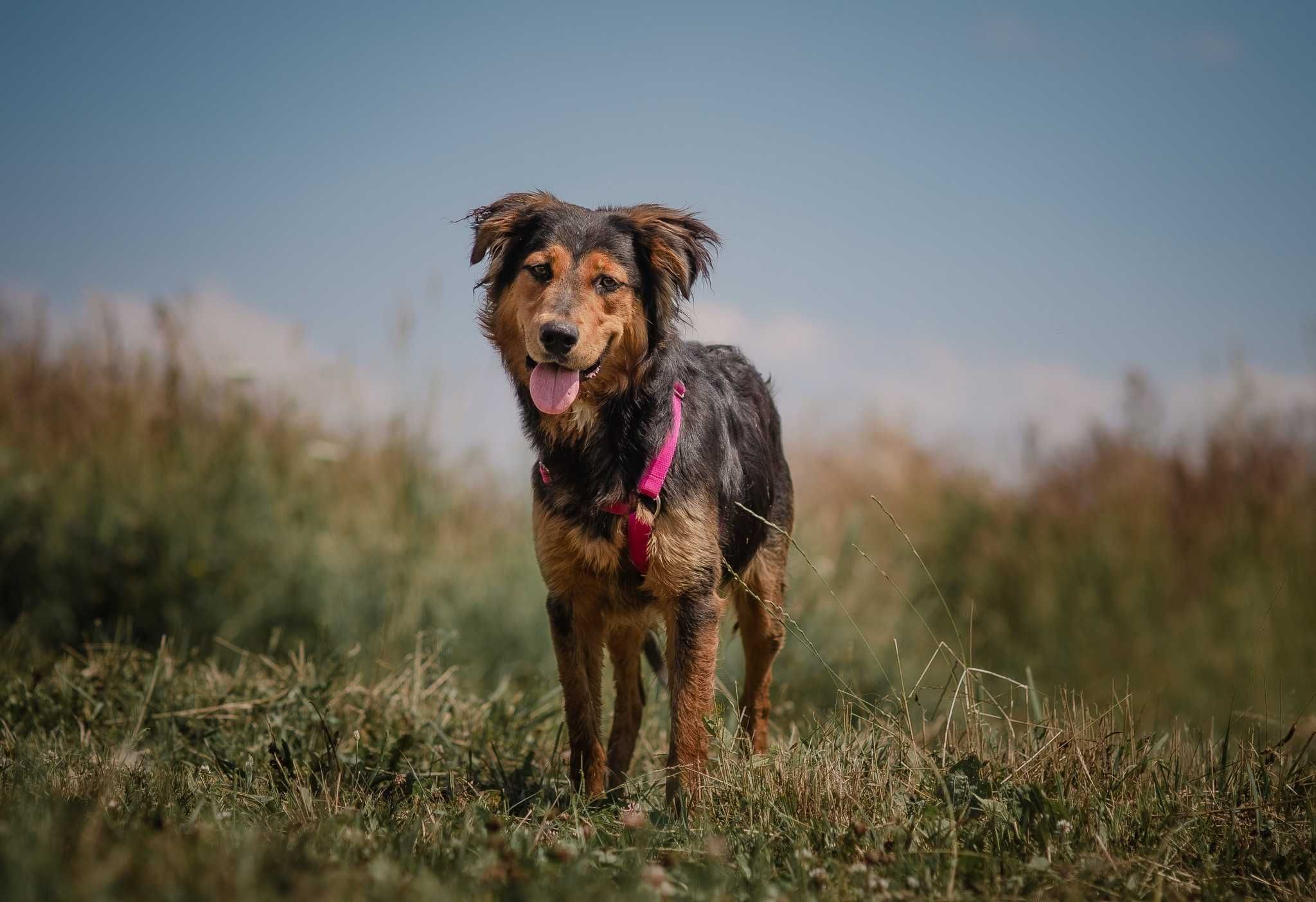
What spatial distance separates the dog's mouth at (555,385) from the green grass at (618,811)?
4.28 ft

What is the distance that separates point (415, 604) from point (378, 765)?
4.18m

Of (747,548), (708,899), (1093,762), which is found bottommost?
(708,899)

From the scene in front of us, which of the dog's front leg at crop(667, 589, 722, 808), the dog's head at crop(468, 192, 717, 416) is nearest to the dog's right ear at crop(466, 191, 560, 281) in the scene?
the dog's head at crop(468, 192, 717, 416)

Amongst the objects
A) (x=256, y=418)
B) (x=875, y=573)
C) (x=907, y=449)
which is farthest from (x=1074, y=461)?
(x=256, y=418)

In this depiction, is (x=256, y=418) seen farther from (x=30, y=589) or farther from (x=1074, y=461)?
(x=1074, y=461)

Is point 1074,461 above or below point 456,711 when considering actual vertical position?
above

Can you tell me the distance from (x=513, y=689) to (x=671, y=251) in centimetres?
306

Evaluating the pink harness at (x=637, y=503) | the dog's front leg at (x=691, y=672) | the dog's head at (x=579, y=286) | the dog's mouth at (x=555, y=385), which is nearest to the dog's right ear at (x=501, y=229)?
the dog's head at (x=579, y=286)

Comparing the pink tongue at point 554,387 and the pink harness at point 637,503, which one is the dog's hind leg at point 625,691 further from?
the pink tongue at point 554,387

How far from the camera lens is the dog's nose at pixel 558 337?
3.66 metres

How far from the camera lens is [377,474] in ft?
31.6

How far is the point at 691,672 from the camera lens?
3.80m

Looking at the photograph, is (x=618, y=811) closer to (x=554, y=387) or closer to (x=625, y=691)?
(x=625, y=691)

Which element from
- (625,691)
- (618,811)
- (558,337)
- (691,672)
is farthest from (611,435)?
(618,811)
